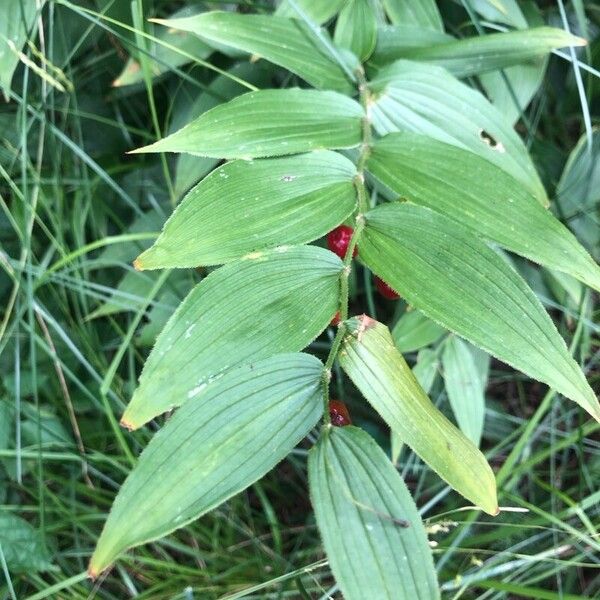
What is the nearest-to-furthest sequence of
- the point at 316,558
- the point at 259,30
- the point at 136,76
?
the point at 259,30
the point at 136,76
the point at 316,558

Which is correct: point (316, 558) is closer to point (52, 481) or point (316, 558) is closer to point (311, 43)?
point (52, 481)

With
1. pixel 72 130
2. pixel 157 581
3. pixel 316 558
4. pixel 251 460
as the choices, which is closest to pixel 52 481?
pixel 157 581

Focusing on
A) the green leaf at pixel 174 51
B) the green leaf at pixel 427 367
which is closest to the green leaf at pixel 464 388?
the green leaf at pixel 427 367

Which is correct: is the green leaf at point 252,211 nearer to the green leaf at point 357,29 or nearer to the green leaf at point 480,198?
the green leaf at point 480,198

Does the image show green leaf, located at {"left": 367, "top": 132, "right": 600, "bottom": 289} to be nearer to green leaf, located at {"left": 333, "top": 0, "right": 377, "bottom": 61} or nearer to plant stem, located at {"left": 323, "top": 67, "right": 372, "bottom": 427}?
plant stem, located at {"left": 323, "top": 67, "right": 372, "bottom": 427}

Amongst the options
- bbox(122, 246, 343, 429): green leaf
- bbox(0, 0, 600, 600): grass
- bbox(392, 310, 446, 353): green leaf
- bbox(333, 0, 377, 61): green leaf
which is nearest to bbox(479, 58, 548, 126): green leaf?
bbox(0, 0, 600, 600): grass

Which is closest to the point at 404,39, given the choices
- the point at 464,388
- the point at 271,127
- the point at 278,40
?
the point at 278,40

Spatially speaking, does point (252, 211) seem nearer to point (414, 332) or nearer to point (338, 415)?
point (338, 415)
